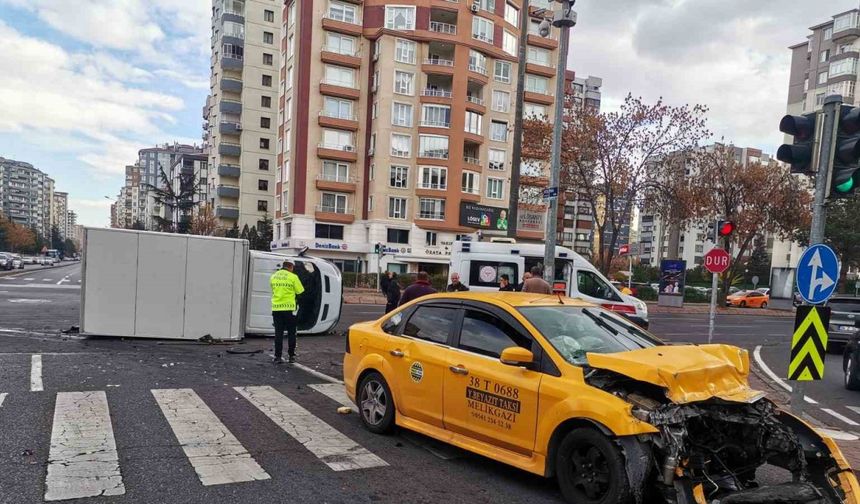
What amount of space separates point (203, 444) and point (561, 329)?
3.41 metres

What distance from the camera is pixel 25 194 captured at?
17212 centimetres

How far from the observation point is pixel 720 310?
110ft

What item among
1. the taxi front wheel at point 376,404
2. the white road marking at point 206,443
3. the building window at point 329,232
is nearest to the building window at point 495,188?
the building window at point 329,232

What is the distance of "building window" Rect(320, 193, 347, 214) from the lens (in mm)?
48906

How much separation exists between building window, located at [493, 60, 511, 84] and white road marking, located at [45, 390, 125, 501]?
51161 millimetres

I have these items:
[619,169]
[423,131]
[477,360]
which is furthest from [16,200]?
[477,360]

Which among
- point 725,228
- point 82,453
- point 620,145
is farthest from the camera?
point 620,145

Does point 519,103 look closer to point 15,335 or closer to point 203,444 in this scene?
point 203,444

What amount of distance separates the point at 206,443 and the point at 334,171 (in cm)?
4555

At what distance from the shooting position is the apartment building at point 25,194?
164 meters

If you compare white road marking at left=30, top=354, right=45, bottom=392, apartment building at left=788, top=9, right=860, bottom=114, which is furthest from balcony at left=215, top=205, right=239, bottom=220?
apartment building at left=788, top=9, right=860, bottom=114

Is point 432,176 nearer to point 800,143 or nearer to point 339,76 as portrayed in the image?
point 339,76

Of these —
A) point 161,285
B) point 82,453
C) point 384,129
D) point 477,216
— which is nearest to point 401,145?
point 384,129

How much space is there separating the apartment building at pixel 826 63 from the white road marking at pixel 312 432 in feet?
241
